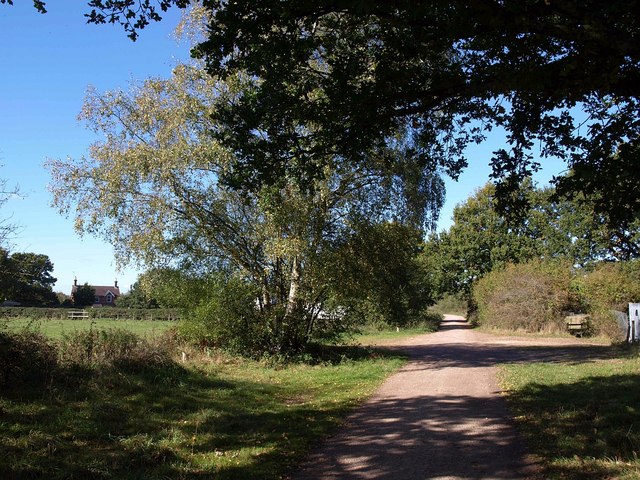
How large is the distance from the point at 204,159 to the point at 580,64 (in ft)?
39.1

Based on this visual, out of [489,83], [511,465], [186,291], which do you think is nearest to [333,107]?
[489,83]

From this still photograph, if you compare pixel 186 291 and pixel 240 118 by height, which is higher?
pixel 240 118

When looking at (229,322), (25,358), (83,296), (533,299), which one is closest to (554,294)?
(533,299)

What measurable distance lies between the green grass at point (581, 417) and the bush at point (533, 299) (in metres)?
19.9

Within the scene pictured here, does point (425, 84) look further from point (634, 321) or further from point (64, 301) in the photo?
point (64, 301)

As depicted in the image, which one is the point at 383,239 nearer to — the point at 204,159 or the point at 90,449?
the point at 204,159

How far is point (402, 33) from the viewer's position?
295 inches

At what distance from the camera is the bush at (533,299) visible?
3306cm

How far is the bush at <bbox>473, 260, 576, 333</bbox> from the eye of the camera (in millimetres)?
33062

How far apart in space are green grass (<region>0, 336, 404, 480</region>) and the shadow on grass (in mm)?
3063

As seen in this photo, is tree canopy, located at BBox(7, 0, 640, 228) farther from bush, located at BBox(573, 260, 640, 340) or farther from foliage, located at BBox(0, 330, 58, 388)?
bush, located at BBox(573, 260, 640, 340)

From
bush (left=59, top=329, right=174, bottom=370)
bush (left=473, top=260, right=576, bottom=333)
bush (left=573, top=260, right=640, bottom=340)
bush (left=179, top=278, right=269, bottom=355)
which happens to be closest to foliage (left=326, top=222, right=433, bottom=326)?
bush (left=179, top=278, right=269, bottom=355)

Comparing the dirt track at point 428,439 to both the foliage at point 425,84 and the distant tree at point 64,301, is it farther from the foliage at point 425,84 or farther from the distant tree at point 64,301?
the distant tree at point 64,301

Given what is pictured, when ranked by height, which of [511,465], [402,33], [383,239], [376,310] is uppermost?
[402,33]
